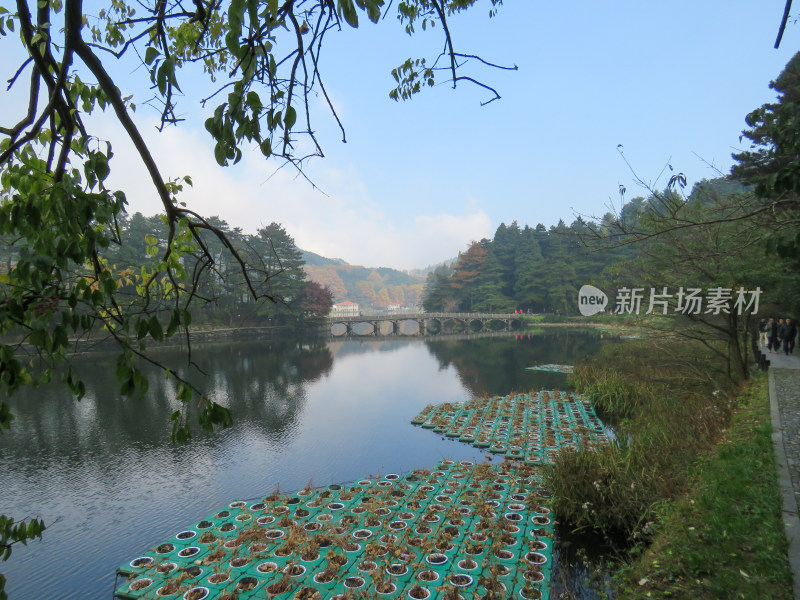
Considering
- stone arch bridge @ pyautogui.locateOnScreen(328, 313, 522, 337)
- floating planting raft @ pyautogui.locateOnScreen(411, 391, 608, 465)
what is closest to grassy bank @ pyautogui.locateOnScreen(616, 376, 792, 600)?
floating planting raft @ pyautogui.locateOnScreen(411, 391, 608, 465)

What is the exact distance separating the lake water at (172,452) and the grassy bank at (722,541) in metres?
3.95

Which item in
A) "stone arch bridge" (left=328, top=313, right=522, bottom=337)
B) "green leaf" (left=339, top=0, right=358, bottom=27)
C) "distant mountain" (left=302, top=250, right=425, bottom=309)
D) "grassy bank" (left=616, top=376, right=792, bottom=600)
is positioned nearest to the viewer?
"green leaf" (left=339, top=0, right=358, bottom=27)

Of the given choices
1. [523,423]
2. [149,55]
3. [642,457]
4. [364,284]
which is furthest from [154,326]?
[364,284]

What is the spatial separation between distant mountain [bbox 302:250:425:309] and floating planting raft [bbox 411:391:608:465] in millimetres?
72891

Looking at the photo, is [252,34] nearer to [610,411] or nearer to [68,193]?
[68,193]

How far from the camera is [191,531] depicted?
5.65 meters

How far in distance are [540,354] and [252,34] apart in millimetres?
24425

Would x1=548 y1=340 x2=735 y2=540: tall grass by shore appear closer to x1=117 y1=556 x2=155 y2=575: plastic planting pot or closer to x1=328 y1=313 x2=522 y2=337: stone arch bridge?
x1=117 y1=556 x2=155 y2=575: plastic planting pot

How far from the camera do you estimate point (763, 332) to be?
50.3ft

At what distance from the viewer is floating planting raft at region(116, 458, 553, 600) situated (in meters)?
4.31

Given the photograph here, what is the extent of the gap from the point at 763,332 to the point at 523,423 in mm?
10177

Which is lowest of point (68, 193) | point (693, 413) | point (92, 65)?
point (693, 413)

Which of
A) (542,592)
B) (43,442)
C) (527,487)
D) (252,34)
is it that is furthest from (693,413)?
(43,442)

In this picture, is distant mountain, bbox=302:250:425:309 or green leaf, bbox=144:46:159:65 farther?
distant mountain, bbox=302:250:425:309
